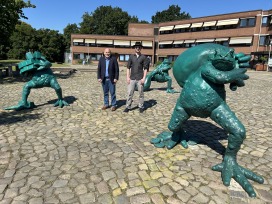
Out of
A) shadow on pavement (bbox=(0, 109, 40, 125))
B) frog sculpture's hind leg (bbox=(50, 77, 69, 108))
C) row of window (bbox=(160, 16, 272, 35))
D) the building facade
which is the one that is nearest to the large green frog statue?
shadow on pavement (bbox=(0, 109, 40, 125))

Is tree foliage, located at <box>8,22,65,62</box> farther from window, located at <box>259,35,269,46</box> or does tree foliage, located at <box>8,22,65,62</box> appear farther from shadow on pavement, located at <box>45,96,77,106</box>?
shadow on pavement, located at <box>45,96,77,106</box>

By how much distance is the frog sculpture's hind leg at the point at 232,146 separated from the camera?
128 inches

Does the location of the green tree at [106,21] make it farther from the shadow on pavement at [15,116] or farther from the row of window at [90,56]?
the shadow on pavement at [15,116]

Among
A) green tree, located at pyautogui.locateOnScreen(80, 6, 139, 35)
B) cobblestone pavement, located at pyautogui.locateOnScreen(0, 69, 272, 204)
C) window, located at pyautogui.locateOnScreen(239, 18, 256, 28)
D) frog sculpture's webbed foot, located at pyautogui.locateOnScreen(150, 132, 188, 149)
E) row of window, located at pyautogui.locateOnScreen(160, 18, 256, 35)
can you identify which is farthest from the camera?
green tree, located at pyautogui.locateOnScreen(80, 6, 139, 35)

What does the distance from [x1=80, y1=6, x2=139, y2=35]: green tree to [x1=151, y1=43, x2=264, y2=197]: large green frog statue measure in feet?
209

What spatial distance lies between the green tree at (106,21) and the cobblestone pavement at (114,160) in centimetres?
6190

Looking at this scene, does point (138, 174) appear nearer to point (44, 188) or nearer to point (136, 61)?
point (44, 188)

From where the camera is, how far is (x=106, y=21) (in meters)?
65.8

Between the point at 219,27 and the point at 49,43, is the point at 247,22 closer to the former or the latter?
the point at 219,27

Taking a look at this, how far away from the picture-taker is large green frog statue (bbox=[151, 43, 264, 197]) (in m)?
3.23

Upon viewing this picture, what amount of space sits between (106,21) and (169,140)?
217 ft

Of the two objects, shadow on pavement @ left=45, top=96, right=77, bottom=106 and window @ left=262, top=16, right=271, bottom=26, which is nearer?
shadow on pavement @ left=45, top=96, right=77, bottom=106

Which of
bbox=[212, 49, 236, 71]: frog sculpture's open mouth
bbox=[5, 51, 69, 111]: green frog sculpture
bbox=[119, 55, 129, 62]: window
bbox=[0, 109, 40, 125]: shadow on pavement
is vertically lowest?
bbox=[0, 109, 40, 125]: shadow on pavement

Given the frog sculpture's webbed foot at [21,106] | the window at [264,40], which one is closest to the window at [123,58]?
the window at [264,40]
